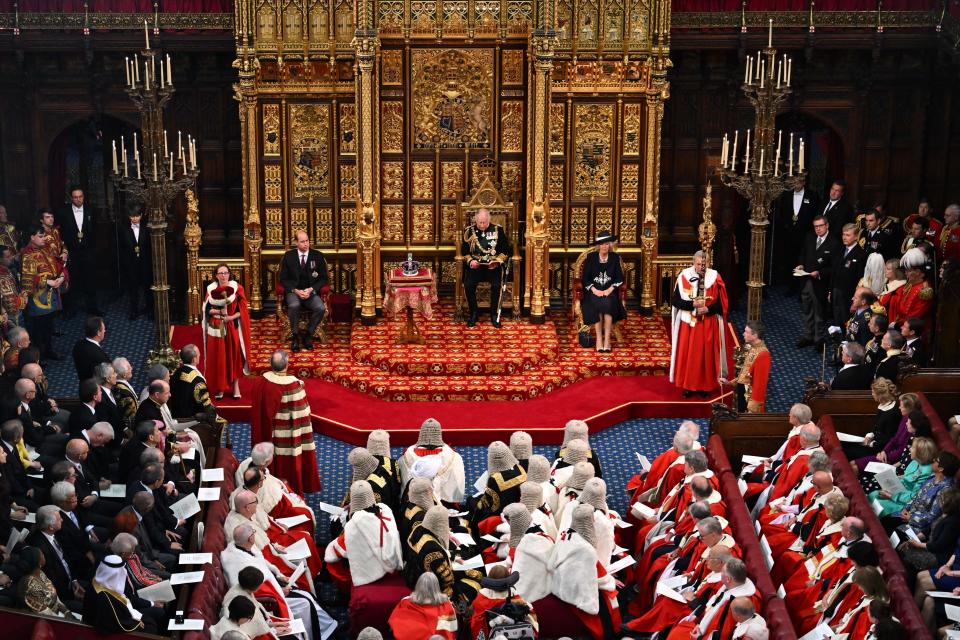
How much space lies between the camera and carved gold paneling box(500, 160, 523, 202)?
22969mm

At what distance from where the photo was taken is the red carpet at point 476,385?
19734 millimetres

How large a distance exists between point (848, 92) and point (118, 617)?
575 inches

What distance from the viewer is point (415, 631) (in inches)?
547

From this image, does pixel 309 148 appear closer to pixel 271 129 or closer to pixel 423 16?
pixel 271 129

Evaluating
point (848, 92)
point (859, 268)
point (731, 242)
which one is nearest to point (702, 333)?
point (859, 268)

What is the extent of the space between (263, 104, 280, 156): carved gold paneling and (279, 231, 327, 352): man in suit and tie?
73.1 inches

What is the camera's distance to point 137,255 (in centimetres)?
2292

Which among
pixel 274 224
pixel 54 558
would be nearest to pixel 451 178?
pixel 274 224

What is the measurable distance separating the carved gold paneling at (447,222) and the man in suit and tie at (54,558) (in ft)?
33.8

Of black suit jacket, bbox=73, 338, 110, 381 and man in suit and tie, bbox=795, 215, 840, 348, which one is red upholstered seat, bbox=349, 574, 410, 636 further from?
man in suit and tie, bbox=795, 215, 840, 348

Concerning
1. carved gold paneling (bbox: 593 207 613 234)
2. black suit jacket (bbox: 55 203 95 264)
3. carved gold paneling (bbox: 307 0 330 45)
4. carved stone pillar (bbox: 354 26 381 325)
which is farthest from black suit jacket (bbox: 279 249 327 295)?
carved gold paneling (bbox: 593 207 613 234)

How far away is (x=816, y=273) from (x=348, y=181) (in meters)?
6.46

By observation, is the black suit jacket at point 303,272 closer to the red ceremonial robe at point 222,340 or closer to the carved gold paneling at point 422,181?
the red ceremonial robe at point 222,340

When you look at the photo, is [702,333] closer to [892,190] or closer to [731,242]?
[731,242]
